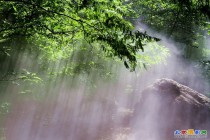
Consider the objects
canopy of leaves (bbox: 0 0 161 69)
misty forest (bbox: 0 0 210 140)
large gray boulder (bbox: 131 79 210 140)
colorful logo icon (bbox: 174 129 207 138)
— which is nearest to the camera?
canopy of leaves (bbox: 0 0 161 69)

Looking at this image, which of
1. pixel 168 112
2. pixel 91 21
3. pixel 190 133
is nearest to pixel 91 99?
pixel 168 112

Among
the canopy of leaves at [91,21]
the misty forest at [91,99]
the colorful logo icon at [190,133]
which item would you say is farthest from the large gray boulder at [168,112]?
the canopy of leaves at [91,21]

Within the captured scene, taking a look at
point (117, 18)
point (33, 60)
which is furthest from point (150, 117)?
point (117, 18)

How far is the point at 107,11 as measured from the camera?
11.2 ft

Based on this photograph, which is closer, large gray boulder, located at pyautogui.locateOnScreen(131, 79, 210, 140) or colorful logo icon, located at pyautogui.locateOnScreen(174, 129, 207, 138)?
colorful logo icon, located at pyautogui.locateOnScreen(174, 129, 207, 138)

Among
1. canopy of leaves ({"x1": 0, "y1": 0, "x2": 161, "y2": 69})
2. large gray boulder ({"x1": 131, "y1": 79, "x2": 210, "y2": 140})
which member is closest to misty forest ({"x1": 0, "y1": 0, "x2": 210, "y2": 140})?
large gray boulder ({"x1": 131, "y1": 79, "x2": 210, "y2": 140})

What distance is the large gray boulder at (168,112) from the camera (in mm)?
13586

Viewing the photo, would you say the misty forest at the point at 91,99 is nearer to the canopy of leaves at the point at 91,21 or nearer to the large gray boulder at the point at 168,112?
the large gray boulder at the point at 168,112

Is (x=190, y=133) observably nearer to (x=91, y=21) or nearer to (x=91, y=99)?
(x=91, y=99)

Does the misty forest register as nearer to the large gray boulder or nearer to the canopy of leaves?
the large gray boulder

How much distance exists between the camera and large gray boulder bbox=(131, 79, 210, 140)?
44.6ft

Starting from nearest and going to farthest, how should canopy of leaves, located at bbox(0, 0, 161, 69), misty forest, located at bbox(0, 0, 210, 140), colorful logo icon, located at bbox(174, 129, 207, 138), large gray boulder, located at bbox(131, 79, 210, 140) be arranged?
canopy of leaves, located at bbox(0, 0, 161, 69)
misty forest, located at bbox(0, 0, 210, 140)
colorful logo icon, located at bbox(174, 129, 207, 138)
large gray boulder, located at bbox(131, 79, 210, 140)

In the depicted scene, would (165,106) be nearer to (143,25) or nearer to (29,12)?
(143,25)

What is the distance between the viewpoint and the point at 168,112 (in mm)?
14289
